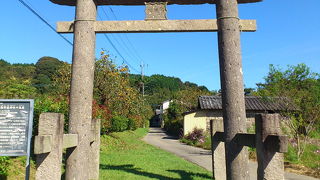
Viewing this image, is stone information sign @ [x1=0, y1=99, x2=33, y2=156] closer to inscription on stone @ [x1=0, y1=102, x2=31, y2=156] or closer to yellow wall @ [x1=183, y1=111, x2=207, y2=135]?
inscription on stone @ [x1=0, y1=102, x2=31, y2=156]

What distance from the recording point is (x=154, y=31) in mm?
5238

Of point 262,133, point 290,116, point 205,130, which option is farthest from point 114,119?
point 262,133

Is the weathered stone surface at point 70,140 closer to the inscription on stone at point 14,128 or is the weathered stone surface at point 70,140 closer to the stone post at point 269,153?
the inscription on stone at point 14,128

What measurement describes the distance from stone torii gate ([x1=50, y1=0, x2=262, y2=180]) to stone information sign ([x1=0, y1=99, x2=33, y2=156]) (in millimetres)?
816

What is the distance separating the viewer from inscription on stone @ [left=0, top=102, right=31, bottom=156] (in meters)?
4.01

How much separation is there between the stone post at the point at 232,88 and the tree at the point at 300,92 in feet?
23.7

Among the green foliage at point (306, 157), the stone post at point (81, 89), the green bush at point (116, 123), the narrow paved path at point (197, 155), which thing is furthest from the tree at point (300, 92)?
the green bush at point (116, 123)

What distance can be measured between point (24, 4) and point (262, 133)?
6.61 meters

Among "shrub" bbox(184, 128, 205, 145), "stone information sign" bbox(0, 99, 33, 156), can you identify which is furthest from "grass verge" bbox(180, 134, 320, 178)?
"stone information sign" bbox(0, 99, 33, 156)

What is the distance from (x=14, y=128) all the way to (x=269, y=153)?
3.84 m

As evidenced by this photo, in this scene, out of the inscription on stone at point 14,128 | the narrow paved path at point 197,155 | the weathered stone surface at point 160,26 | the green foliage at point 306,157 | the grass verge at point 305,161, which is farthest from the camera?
the green foliage at point 306,157

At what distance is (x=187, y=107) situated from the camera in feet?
119

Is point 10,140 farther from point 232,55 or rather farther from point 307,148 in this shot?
point 307,148

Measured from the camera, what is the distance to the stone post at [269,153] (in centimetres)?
341
